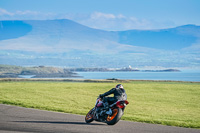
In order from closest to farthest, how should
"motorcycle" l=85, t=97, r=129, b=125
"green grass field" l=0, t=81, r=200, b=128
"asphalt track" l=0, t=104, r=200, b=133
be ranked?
"asphalt track" l=0, t=104, r=200, b=133 → "motorcycle" l=85, t=97, r=129, b=125 → "green grass field" l=0, t=81, r=200, b=128

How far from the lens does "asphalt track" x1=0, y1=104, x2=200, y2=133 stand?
1452 cm

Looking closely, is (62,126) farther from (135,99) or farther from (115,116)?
(135,99)

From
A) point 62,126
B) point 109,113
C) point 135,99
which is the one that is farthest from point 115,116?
point 135,99

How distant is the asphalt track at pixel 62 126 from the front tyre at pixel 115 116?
0.23 metres

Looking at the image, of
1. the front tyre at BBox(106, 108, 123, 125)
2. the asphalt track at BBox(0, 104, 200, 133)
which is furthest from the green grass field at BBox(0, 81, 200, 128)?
the front tyre at BBox(106, 108, 123, 125)

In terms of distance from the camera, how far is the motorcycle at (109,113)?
51.2ft

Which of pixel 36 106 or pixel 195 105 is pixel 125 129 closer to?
pixel 36 106

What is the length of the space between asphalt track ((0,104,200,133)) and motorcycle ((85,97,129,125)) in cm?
26

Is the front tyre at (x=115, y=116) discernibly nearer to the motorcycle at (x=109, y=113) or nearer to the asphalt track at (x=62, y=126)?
the motorcycle at (x=109, y=113)

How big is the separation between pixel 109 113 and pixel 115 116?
0.35 metres

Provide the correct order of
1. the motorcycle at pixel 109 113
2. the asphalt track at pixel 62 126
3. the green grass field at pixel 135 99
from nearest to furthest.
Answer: the asphalt track at pixel 62 126 → the motorcycle at pixel 109 113 → the green grass field at pixel 135 99

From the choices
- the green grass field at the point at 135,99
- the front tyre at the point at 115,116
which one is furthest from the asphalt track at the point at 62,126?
the green grass field at the point at 135,99

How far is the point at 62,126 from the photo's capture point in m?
15.3

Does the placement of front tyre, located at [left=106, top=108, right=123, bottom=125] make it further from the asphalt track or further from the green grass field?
the green grass field
